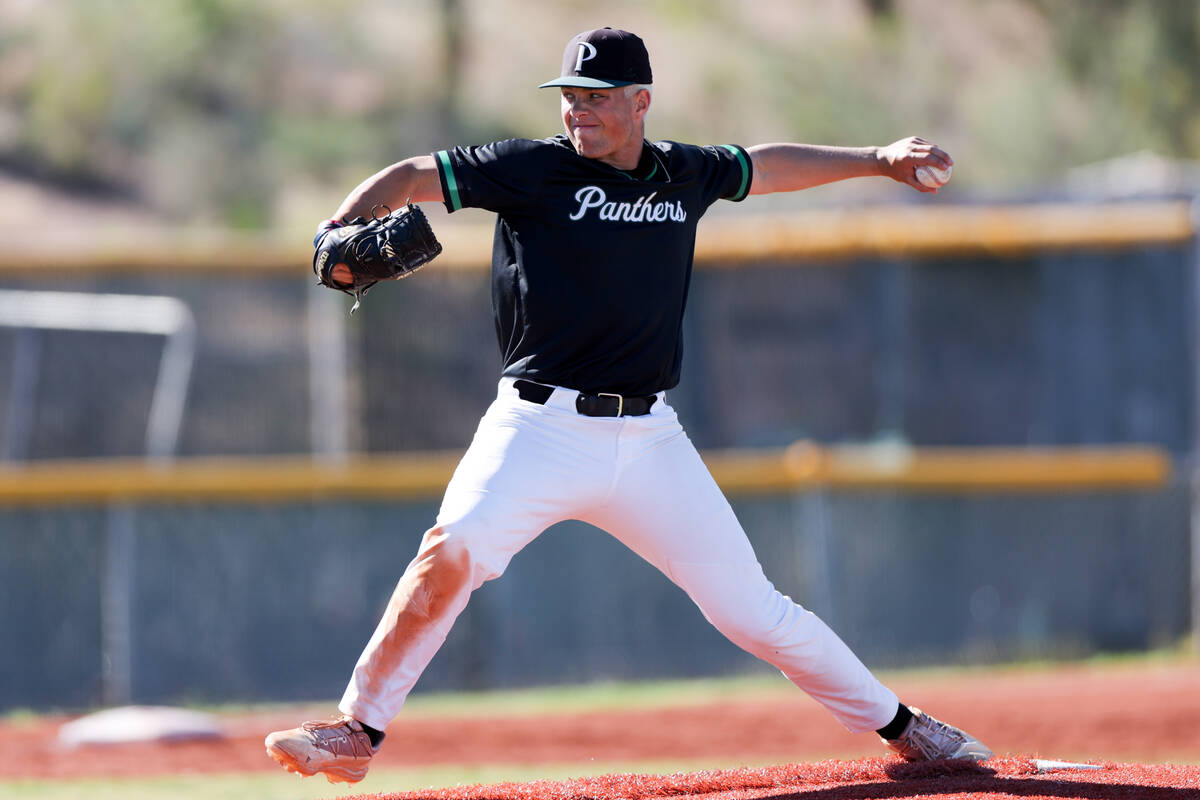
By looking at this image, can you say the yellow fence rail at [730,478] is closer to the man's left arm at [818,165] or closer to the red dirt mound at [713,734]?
the red dirt mound at [713,734]

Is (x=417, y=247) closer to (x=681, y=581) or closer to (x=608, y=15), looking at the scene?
(x=681, y=581)

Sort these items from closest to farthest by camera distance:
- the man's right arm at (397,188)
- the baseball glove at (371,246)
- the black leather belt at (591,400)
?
the baseball glove at (371,246), the man's right arm at (397,188), the black leather belt at (591,400)

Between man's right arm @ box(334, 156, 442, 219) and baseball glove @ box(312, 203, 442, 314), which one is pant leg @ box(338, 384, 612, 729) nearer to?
baseball glove @ box(312, 203, 442, 314)

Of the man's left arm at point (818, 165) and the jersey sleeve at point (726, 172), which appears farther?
the man's left arm at point (818, 165)

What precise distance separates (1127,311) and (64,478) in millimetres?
7211

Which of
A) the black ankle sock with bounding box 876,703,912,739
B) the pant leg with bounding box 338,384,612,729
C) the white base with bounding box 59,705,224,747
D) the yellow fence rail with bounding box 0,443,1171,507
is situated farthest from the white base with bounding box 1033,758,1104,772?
the yellow fence rail with bounding box 0,443,1171,507

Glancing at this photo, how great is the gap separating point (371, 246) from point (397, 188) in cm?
22

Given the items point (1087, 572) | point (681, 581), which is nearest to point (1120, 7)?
point (1087, 572)

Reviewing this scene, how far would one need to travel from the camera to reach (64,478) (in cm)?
921

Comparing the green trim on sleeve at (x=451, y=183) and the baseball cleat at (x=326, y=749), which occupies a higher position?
the green trim on sleeve at (x=451, y=183)

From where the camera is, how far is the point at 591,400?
13.7 ft

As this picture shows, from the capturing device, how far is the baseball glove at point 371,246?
156 inches

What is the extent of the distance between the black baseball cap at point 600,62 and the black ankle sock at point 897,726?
→ 6.66 ft

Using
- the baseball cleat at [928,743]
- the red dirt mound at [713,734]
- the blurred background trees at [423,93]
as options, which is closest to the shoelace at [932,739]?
the baseball cleat at [928,743]
